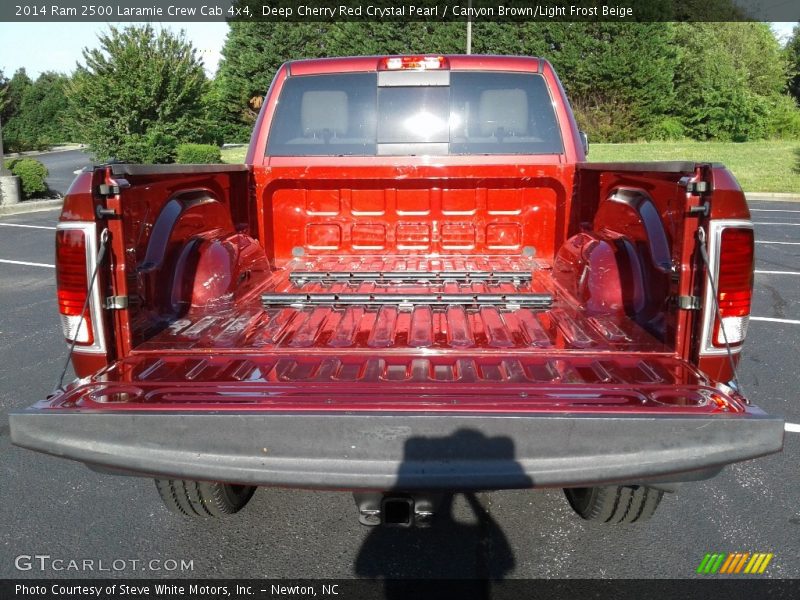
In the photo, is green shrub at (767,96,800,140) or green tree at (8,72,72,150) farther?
green tree at (8,72,72,150)

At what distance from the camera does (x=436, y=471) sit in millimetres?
2115

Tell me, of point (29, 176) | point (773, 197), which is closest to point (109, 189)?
point (29, 176)

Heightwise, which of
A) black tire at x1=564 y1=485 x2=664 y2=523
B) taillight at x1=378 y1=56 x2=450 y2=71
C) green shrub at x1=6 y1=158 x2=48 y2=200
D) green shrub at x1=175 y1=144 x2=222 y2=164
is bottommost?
black tire at x1=564 y1=485 x2=664 y2=523

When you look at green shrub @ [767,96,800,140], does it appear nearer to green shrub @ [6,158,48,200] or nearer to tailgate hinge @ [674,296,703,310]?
green shrub @ [6,158,48,200]

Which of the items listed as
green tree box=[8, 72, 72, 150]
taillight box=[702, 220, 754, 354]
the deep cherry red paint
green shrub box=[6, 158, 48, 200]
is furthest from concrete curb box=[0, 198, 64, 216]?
green tree box=[8, 72, 72, 150]

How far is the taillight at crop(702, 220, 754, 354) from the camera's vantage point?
2.46 m

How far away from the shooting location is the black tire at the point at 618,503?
2982mm

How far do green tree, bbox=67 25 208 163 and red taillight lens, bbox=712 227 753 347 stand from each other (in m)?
21.2

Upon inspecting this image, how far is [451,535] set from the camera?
3250mm

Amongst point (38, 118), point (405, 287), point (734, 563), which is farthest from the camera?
point (38, 118)

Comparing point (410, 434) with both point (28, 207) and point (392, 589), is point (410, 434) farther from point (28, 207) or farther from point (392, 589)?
point (28, 207)

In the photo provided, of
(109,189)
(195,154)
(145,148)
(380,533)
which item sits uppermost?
(109,189)

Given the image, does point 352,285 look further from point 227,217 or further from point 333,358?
point 333,358

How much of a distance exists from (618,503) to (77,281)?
7.74ft
